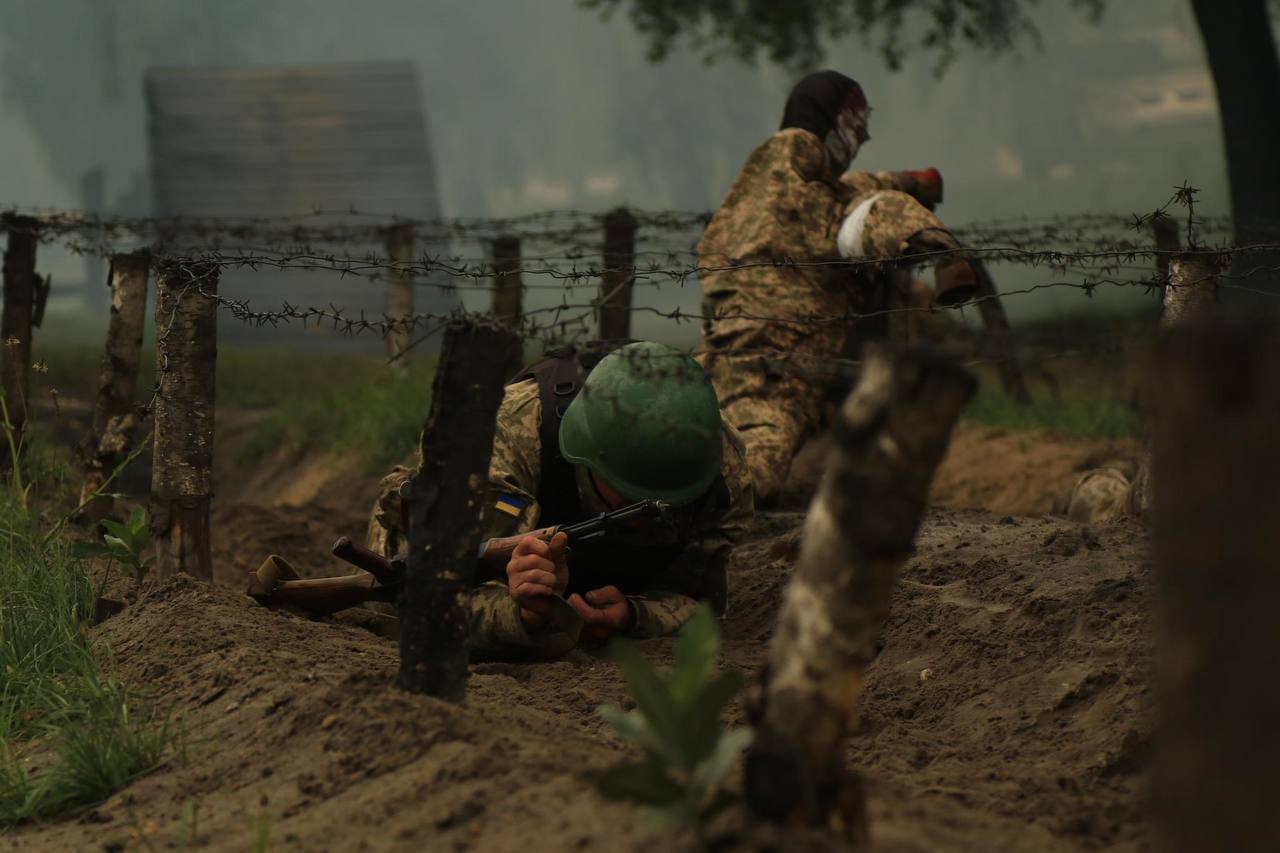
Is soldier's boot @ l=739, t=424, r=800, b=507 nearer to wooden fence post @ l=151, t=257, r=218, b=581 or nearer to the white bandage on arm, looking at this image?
the white bandage on arm

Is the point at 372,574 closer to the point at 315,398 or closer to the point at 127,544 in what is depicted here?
the point at 127,544

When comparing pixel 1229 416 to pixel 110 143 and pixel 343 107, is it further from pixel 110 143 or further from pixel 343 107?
pixel 110 143

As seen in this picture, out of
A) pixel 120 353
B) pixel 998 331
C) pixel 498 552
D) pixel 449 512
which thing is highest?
pixel 998 331

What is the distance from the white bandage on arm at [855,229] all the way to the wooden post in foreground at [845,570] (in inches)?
165

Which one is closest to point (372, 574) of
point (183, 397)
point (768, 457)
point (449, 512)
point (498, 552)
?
point (498, 552)

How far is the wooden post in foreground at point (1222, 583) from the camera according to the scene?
1702 millimetres

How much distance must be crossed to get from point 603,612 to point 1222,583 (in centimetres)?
289

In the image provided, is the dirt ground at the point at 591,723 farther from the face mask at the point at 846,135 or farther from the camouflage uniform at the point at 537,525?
the face mask at the point at 846,135

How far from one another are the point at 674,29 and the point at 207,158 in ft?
39.3

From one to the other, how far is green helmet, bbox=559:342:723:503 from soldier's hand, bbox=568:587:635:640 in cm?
58

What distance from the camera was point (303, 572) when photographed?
646 cm

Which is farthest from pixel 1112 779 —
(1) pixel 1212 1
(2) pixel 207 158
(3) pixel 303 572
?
(2) pixel 207 158

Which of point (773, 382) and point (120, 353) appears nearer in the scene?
point (120, 353)

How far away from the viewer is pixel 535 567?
406 cm
